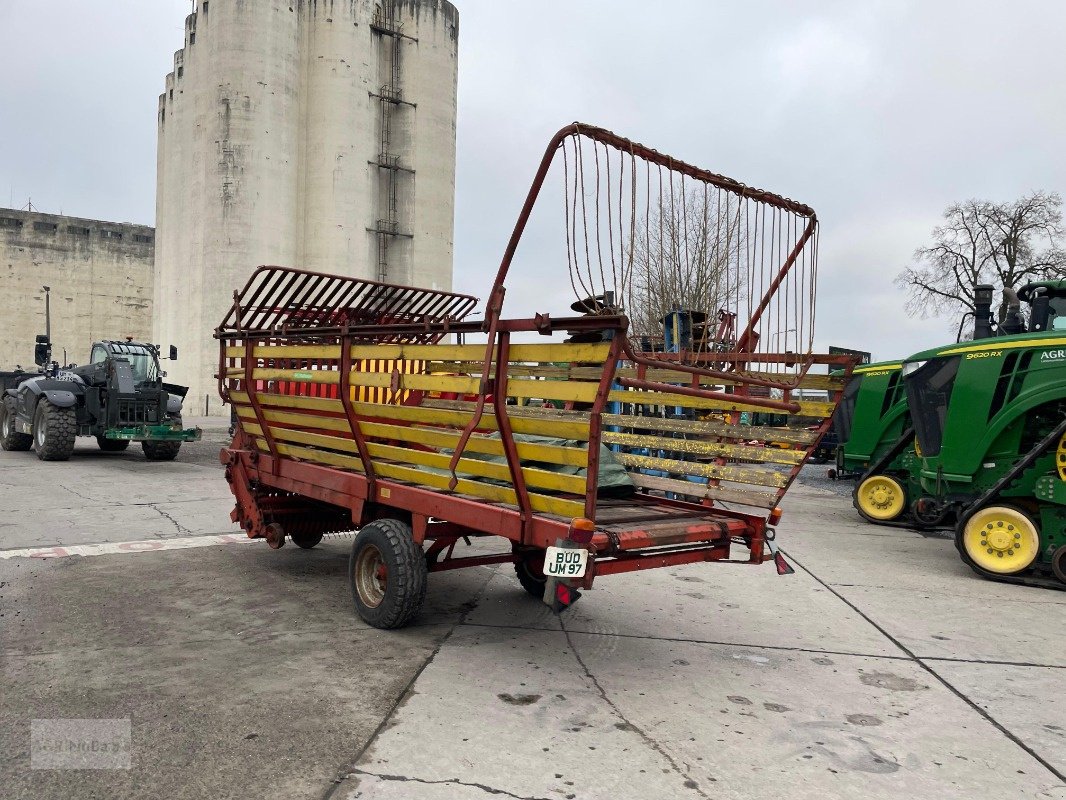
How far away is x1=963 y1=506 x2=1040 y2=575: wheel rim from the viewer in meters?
6.70

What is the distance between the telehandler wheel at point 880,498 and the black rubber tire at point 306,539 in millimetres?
6672

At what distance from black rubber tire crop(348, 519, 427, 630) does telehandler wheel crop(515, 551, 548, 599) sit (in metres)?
1.04

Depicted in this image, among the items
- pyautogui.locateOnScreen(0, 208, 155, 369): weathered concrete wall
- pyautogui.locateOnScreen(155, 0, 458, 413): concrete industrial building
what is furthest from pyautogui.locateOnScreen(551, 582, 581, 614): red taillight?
pyautogui.locateOnScreen(0, 208, 155, 369): weathered concrete wall

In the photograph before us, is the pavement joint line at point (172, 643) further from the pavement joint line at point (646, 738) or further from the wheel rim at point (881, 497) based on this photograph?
the wheel rim at point (881, 497)

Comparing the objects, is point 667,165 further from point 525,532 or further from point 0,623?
point 0,623

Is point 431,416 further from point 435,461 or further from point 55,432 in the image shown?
point 55,432

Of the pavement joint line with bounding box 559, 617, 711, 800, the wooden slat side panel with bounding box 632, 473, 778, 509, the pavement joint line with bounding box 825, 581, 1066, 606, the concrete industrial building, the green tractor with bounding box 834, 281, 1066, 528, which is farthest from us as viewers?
the concrete industrial building

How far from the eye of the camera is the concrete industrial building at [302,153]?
101 ft

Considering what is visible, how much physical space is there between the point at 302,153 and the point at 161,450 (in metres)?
21.8

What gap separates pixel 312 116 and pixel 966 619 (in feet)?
108

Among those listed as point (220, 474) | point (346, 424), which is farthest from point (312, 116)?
point (346, 424)

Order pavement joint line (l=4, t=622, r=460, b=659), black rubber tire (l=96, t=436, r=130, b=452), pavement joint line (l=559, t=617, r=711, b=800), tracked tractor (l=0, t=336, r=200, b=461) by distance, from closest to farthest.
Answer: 1. pavement joint line (l=559, t=617, r=711, b=800)
2. pavement joint line (l=4, t=622, r=460, b=659)
3. tracked tractor (l=0, t=336, r=200, b=461)
4. black rubber tire (l=96, t=436, r=130, b=452)

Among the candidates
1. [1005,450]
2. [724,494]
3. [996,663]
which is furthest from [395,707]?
[1005,450]

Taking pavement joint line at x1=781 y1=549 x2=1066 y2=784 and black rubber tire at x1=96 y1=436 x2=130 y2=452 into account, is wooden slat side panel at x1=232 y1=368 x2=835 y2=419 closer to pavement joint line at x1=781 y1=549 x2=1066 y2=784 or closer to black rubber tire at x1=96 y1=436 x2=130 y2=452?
pavement joint line at x1=781 y1=549 x2=1066 y2=784
